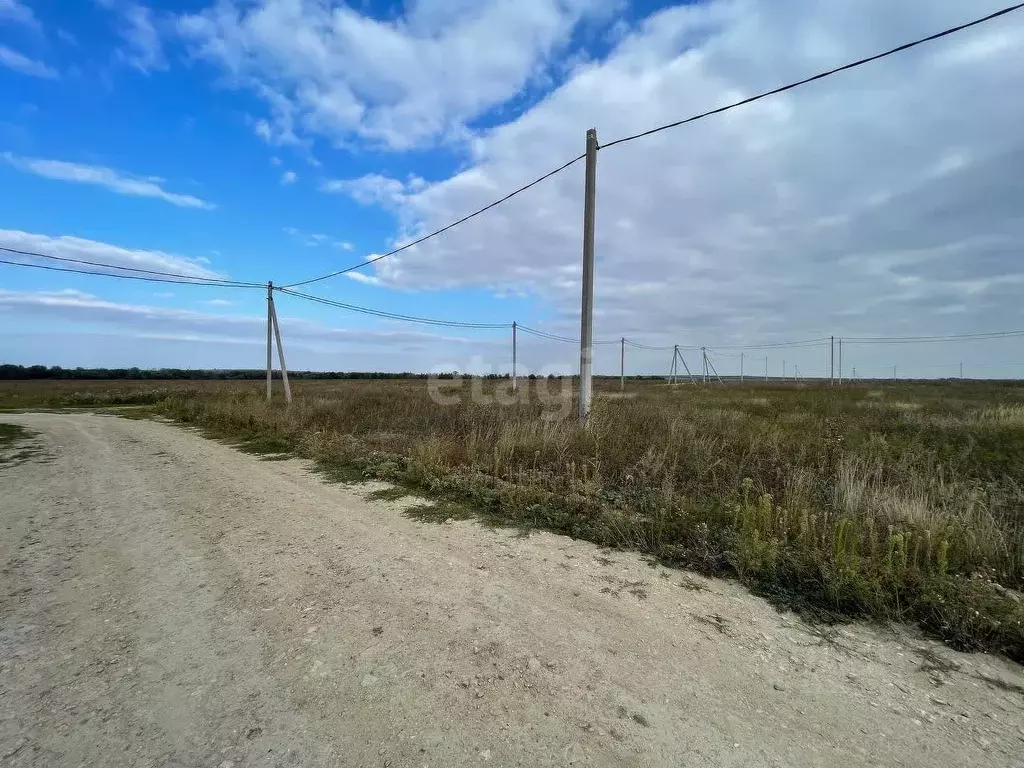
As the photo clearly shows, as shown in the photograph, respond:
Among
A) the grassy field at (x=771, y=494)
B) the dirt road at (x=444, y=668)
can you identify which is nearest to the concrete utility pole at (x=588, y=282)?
the grassy field at (x=771, y=494)

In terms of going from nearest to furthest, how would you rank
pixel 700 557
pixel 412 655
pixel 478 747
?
1. pixel 478 747
2. pixel 412 655
3. pixel 700 557

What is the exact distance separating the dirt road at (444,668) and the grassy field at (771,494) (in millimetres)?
365

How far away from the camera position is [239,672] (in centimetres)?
250

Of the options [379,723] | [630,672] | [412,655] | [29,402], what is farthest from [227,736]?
[29,402]

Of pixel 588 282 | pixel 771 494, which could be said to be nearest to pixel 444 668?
pixel 771 494

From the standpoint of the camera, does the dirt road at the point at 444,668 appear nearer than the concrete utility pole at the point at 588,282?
Yes

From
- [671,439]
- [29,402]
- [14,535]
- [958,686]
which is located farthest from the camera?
[29,402]

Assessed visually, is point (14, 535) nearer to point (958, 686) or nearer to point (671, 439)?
point (958, 686)

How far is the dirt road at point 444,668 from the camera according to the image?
2.01m

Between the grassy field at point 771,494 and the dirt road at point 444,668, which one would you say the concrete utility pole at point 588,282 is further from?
the dirt road at point 444,668

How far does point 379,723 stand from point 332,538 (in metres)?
2.67

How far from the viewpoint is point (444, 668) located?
2.53 m

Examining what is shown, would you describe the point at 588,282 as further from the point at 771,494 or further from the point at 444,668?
the point at 444,668

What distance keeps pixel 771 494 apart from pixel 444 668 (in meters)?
4.33
